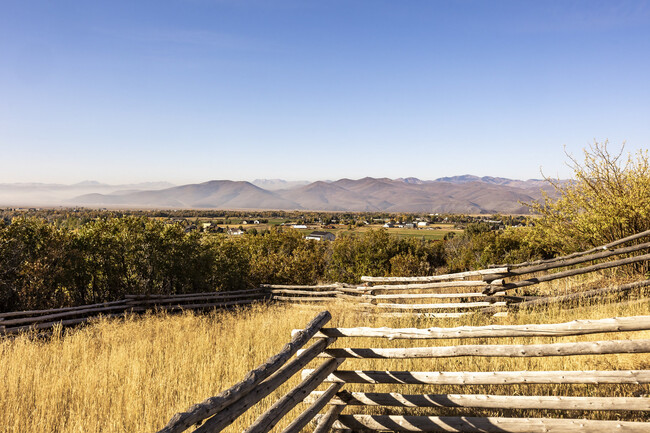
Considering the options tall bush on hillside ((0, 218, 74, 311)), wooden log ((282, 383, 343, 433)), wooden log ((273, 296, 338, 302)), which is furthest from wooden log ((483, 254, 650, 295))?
tall bush on hillside ((0, 218, 74, 311))

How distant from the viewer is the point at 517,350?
431 cm

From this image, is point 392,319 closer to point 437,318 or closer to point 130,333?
point 437,318

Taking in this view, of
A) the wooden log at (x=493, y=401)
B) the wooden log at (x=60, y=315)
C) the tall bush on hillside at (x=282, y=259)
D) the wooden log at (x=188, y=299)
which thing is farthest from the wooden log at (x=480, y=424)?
the tall bush on hillside at (x=282, y=259)

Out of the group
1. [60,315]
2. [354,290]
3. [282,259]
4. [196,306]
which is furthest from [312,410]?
[282,259]

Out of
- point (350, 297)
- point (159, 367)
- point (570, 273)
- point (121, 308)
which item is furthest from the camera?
point (350, 297)

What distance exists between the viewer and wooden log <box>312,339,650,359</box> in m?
4.00

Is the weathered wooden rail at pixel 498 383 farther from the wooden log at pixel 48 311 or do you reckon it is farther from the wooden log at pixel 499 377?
the wooden log at pixel 48 311

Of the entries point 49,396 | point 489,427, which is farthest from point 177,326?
point 489,427

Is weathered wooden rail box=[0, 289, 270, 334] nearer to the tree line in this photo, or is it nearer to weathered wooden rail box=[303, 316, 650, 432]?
the tree line

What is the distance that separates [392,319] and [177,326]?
569 cm

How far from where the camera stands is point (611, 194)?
11.9 m

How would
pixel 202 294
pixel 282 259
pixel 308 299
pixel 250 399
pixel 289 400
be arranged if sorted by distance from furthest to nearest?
1. pixel 282 259
2. pixel 308 299
3. pixel 202 294
4. pixel 289 400
5. pixel 250 399

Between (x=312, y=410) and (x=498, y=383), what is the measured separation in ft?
7.03

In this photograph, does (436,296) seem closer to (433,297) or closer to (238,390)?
(433,297)
